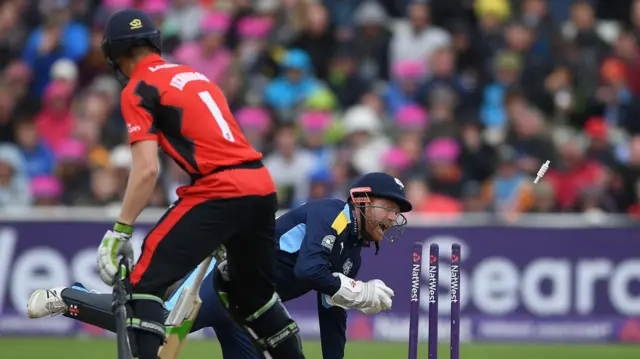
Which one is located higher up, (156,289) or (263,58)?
(263,58)

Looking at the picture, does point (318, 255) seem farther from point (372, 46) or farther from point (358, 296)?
point (372, 46)

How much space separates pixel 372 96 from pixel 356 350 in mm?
3891

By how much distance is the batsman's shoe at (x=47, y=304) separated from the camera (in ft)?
25.4

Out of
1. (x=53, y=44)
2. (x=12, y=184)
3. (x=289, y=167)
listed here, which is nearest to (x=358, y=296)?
(x=289, y=167)

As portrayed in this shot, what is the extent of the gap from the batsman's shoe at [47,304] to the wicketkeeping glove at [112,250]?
42.4 inches

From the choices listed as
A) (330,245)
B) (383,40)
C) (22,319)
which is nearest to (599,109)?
(383,40)

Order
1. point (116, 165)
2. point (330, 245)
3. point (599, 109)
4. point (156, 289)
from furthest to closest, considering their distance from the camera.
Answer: point (599, 109) < point (116, 165) < point (330, 245) < point (156, 289)

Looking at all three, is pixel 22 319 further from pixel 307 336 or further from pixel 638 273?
pixel 638 273

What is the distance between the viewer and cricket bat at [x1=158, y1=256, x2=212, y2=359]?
764cm

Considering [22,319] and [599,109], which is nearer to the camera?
[22,319]

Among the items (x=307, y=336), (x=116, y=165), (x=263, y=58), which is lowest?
(x=307, y=336)

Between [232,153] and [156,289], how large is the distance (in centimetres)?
84

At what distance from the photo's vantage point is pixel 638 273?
12.9 metres

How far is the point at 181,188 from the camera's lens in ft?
23.0
